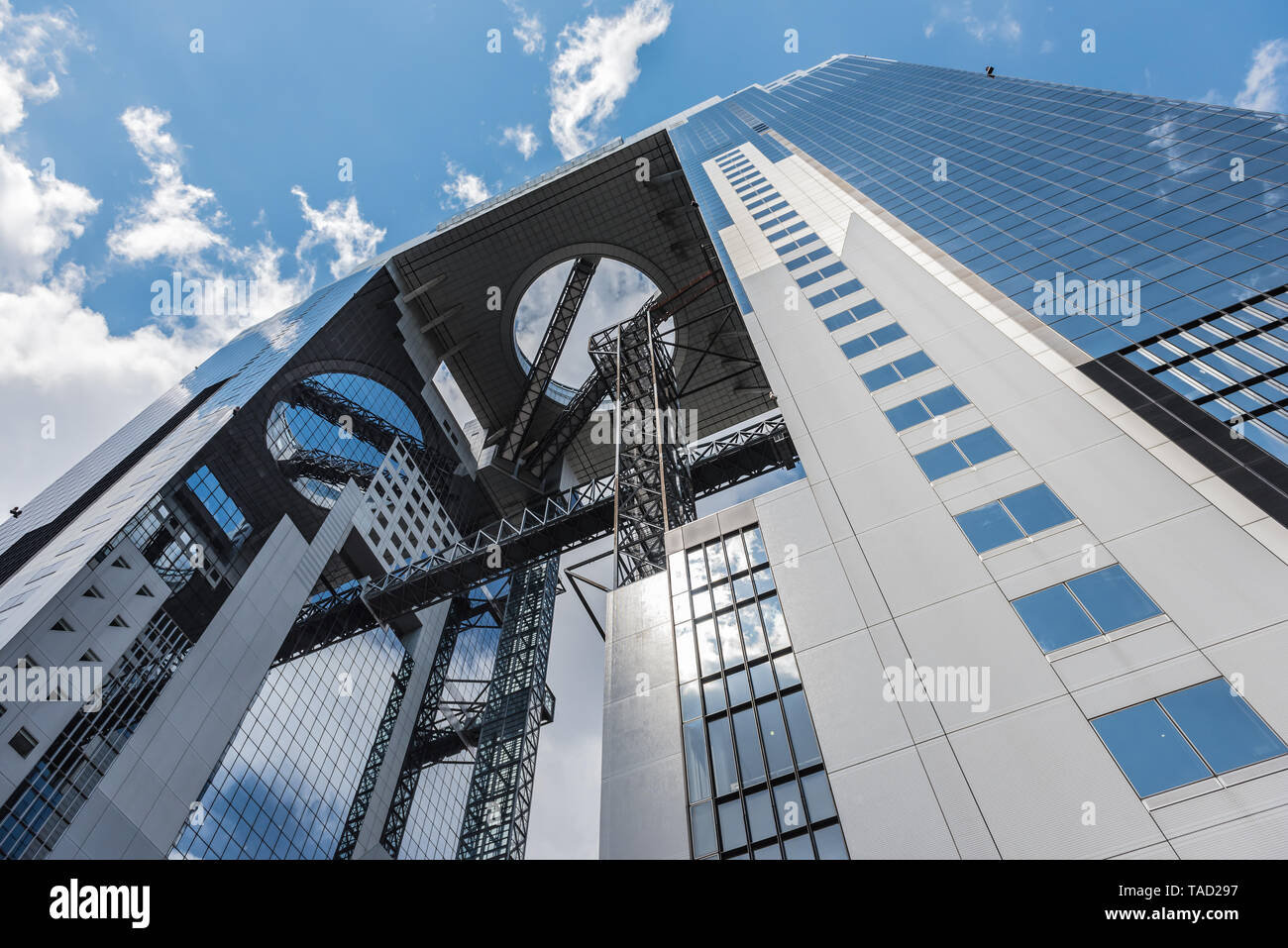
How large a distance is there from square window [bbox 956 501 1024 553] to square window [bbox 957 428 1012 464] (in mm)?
2070

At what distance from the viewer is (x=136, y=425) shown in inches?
1911

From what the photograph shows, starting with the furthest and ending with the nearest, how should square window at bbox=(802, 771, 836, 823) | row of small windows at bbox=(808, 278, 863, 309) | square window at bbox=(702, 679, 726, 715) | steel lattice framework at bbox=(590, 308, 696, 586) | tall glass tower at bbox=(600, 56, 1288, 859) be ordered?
1. row of small windows at bbox=(808, 278, 863, 309)
2. steel lattice framework at bbox=(590, 308, 696, 586)
3. square window at bbox=(702, 679, 726, 715)
4. square window at bbox=(802, 771, 836, 823)
5. tall glass tower at bbox=(600, 56, 1288, 859)

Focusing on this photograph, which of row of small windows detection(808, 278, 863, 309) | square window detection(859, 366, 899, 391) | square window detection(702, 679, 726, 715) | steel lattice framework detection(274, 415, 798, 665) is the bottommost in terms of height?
square window detection(702, 679, 726, 715)

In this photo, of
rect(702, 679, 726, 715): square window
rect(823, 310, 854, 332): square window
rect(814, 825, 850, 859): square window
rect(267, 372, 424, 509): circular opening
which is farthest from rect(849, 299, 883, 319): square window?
rect(267, 372, 424, 509): circular opening

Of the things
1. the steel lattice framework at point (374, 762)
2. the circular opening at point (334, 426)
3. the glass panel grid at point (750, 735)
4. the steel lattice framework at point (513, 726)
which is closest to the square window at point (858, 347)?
the glass panel grid at point (750, 735)

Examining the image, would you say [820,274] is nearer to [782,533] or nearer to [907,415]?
[907,415]

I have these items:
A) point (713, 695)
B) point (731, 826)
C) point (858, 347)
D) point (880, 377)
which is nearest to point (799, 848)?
point (731, 826)

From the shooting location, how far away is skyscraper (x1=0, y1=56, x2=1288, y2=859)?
620 inches

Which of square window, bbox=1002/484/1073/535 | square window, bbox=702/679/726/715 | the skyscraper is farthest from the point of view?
square window, bbox=702/679/726/715

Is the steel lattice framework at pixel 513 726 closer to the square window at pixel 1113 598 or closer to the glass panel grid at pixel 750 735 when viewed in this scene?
the glass panel grid at pixel 750 735

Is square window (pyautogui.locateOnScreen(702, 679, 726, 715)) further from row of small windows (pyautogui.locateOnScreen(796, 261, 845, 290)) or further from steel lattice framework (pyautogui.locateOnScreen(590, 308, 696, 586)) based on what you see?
row of small windows (pyautogui.locateOnScreen(796, 261, 845, 290))

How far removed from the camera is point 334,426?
5656 cm

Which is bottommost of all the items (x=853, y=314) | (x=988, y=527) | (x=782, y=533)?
(x=988, y=527)

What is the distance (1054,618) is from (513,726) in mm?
42767
